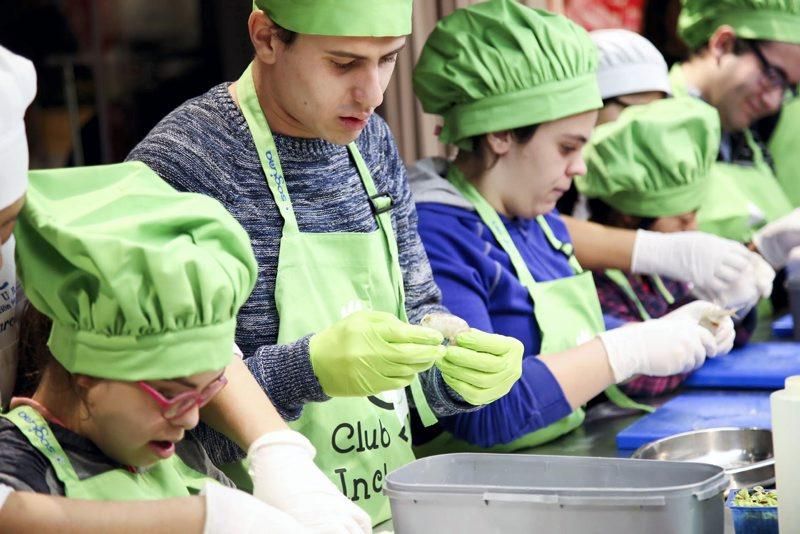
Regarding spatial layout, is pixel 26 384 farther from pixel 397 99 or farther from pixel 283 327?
pixel 397 99

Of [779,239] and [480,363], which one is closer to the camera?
[480,363]

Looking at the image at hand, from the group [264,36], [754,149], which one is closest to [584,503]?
[264,36]

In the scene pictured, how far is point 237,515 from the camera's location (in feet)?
4.01

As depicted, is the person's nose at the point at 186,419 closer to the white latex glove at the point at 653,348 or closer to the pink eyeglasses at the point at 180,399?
the pink eyeglasses at the point at 180,399

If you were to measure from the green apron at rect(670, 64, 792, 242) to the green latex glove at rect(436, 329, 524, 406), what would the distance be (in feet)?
4.83

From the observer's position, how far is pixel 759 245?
321 centimetres

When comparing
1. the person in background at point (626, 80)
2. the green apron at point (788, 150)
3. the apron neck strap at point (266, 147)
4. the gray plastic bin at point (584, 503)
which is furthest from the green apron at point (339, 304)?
the green apron at point (788, 150)

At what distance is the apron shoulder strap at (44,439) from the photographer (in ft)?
4.14

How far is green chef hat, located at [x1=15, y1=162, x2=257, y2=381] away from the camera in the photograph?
1.18m

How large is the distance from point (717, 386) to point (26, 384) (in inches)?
62.8

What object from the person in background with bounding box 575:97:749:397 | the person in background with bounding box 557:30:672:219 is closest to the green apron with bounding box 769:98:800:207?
the person in background with bounding box 557:30:672:219

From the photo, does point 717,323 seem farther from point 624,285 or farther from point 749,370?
point 624,285

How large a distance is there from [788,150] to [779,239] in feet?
2.46

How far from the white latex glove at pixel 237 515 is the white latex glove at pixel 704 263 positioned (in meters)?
1.60
